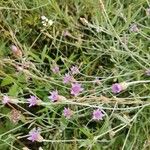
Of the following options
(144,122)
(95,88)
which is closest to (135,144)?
(144,122)

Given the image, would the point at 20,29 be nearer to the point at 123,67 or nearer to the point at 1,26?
the point at 1,26

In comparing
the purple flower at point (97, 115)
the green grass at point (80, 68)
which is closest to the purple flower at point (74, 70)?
the green grass at point (80, 68)

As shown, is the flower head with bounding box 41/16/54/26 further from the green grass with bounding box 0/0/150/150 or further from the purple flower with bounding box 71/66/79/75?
the purple flower with bounding box 71/66/79/75

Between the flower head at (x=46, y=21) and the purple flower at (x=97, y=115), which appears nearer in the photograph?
the purple flower at (x=97, y=115)

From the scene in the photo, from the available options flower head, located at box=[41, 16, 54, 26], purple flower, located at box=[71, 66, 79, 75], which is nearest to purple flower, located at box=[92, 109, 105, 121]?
purple flower, located at box=[71, 66, 79, 75]

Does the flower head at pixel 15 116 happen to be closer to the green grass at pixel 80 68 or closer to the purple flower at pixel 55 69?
the green grass at pixel 80 68

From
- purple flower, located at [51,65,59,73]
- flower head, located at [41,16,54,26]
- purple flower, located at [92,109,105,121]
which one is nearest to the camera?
purple flower, located at [92,109,105,121]

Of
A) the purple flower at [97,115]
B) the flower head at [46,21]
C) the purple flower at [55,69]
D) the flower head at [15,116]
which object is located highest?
the flower head at [46,21]

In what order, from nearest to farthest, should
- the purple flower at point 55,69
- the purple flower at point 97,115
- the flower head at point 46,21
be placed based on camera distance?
1. the purple flower at point 97,115
2. the purple flower at point 55,69
3. the flower head at point 46,21

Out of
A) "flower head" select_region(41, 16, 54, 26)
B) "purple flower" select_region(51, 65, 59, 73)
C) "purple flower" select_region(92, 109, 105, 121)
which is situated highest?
"flower head" select_region(41, 16, 54, 26)
